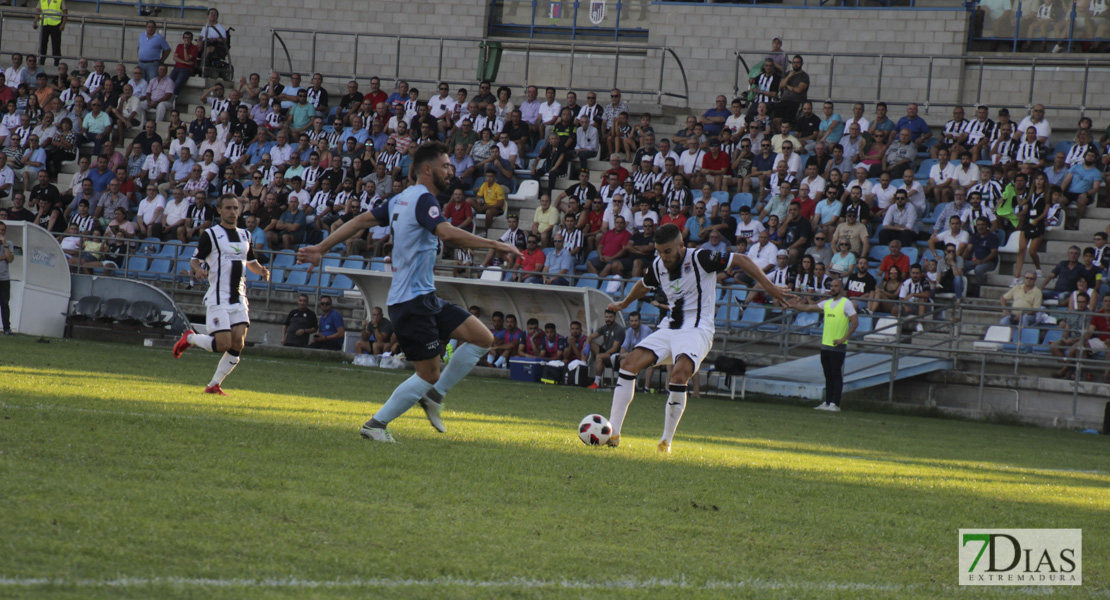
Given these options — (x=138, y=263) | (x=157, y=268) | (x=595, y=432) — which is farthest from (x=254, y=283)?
(x=595, y=432)

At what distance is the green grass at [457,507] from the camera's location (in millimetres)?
4324

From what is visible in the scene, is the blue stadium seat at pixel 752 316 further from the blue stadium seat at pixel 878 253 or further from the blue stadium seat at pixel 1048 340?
the blue stadium seat at pixel 1048 340

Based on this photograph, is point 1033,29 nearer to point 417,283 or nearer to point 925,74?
point 925,74

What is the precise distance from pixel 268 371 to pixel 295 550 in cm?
1242

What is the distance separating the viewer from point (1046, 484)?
29.8ft

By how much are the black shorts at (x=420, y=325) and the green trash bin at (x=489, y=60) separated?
21.7 metres

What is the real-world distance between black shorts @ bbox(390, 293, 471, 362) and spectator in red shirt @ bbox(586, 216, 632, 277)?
13975 millimetres

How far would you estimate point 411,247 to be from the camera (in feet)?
26.7

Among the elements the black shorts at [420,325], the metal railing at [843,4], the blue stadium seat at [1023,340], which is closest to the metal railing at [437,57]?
the metal railing at [843,4]

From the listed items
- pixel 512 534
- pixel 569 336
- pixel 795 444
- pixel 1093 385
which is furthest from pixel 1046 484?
pixel 569 336

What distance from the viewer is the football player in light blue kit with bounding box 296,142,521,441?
8070 mm

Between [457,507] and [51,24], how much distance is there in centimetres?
3026

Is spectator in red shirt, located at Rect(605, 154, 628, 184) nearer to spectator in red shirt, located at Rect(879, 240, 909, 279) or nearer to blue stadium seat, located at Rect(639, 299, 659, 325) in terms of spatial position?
blue stadium seat, located at Rect(639, 299, 659, 325)

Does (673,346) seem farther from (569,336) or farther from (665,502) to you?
(569,336)
